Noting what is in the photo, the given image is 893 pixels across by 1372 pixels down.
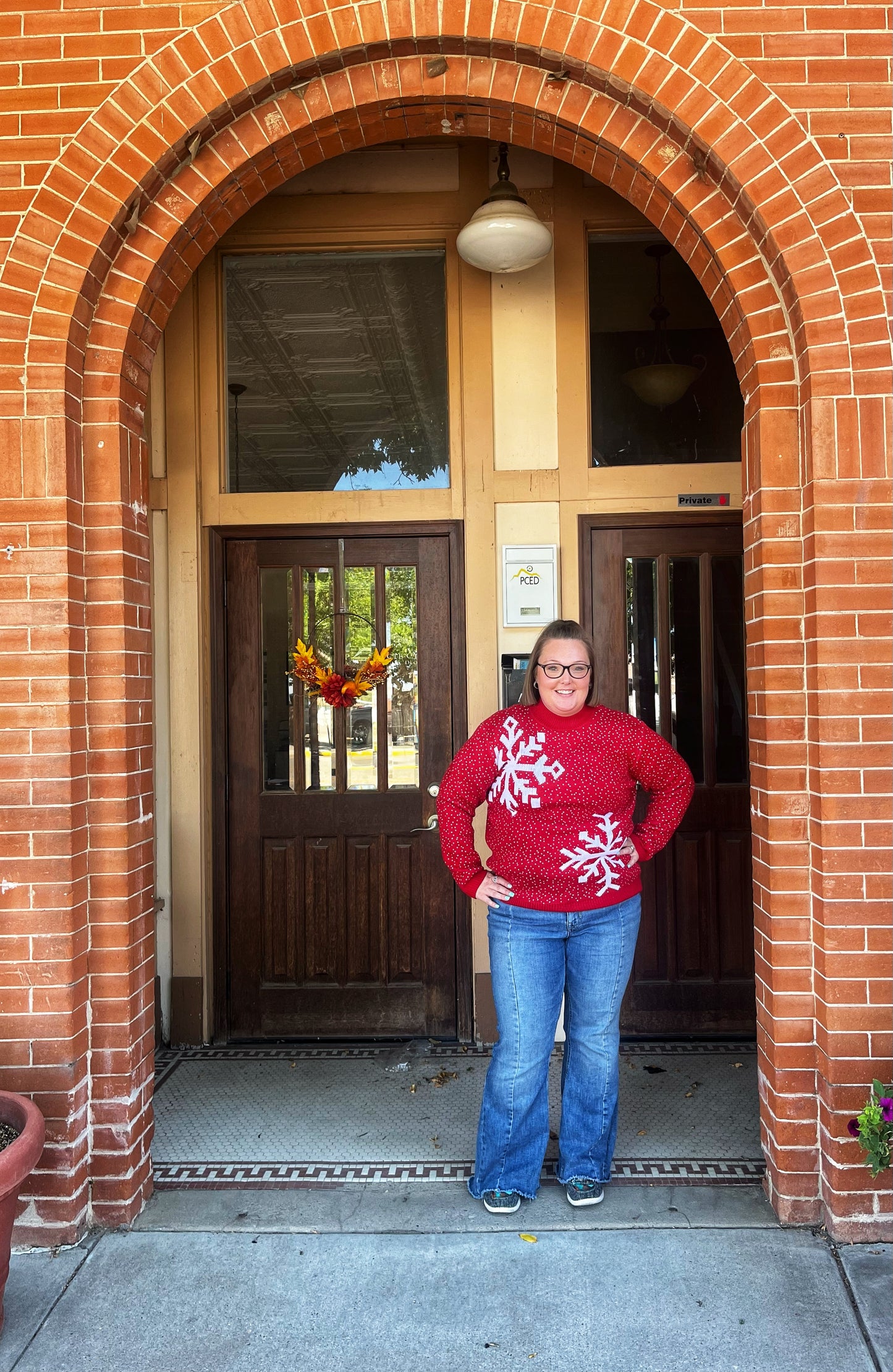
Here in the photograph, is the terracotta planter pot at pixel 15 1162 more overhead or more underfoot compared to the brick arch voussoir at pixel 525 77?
more underfoot

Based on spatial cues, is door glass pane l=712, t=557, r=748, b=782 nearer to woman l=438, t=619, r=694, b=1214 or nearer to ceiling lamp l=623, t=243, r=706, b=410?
ceiling lamp l=623, t=243, r=706, b=410

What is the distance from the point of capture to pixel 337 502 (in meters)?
4.23

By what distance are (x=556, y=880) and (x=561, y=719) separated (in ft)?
1.57

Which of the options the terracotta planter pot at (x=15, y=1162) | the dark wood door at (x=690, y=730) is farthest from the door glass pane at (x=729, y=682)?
the terracotta planter pot at (x=15, y=1162)

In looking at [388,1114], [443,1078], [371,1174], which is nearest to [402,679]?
[443,1078]

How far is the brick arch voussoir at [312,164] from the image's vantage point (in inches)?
111

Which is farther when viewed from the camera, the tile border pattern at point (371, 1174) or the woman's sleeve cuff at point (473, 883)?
the tile border pattern at point (371, 1174)

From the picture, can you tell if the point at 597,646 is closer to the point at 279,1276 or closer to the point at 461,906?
the point at 461,906

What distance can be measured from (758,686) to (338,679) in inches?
79.0

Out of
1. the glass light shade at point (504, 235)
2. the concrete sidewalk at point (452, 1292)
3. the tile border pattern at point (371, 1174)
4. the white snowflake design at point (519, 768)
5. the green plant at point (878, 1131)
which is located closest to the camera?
the concrete sidewalk at point (452, 1292)

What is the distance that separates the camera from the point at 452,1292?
2.54m

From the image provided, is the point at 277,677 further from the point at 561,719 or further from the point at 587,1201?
the point at 587,1201

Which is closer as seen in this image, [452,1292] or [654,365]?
[452,1292]

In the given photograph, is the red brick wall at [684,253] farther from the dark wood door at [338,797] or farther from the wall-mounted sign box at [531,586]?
the dark wood door at [338,797]
